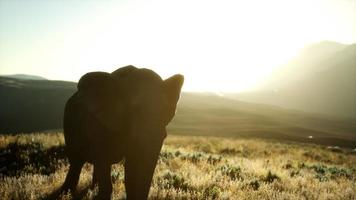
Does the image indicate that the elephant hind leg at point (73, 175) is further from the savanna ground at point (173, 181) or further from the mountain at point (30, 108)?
the mountain at point (30, 108)

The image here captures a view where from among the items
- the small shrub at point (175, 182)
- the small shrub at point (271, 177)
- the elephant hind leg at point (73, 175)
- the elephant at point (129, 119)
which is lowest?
the small shrub at point (271, 177)

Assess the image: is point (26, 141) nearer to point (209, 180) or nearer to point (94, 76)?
point (209, 180)

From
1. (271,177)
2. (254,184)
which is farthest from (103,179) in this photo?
(271,177)

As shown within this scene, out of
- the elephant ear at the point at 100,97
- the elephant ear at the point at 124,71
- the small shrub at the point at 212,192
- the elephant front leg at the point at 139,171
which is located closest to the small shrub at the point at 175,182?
the small shrub at the point at 212,192

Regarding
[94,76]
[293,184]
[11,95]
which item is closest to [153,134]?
[94,76]

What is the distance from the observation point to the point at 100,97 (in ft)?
18.3

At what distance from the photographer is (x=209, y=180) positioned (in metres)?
9.59

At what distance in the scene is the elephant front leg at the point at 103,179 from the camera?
566 centimetres

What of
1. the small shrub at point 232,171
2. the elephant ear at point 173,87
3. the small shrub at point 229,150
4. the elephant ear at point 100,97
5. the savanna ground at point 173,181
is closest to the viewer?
the elephant ear at point 173,87

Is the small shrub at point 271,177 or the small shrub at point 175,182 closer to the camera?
the small shrub at point 175,182

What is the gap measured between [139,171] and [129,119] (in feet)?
2.45

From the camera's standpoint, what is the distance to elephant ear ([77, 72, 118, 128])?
5418 mm

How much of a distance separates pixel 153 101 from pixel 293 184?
6.84 metres

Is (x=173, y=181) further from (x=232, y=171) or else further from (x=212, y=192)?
(x=232, y=171)
